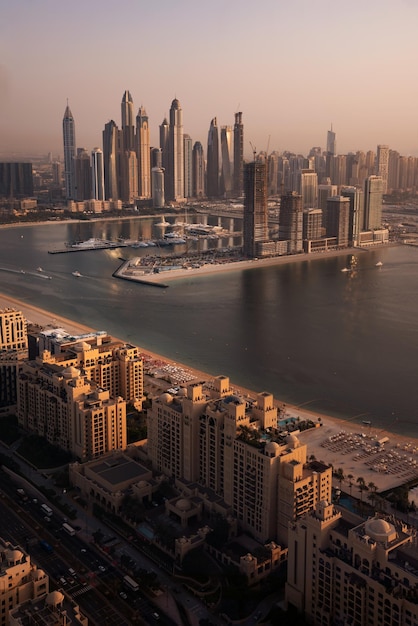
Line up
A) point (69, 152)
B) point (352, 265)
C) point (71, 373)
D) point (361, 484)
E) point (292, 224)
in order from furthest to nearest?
point (69, 152), point (292, 224), point (352, 265), point (71, 373), point (361, 484)

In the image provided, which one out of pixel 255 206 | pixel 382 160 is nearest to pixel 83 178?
pixel 382 160

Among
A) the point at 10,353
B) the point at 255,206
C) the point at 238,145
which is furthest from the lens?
the point at 238,145

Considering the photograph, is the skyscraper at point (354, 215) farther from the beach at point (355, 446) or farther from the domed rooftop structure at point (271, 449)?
the domed rooftop structure at point (271, 449)

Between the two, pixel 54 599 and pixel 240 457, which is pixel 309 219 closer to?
pixel 240 457

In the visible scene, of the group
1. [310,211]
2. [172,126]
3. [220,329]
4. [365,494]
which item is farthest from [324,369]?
[172,126]

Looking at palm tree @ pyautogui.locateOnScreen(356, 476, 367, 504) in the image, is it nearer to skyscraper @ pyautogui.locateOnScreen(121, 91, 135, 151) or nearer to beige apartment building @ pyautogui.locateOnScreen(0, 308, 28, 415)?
beige apartment building @ pyautogui.locateOnScreen(0, 308, 28, 415)

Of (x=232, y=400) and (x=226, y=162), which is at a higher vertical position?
(x=226, y=162)

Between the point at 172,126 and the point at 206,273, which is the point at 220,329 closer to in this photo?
the point at 206,273

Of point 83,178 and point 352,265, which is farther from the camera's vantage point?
point 83,178
